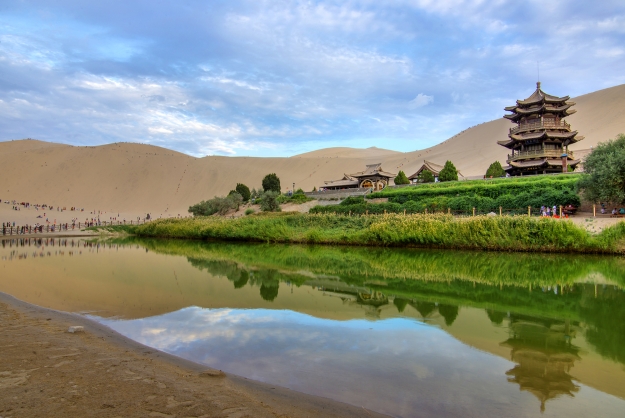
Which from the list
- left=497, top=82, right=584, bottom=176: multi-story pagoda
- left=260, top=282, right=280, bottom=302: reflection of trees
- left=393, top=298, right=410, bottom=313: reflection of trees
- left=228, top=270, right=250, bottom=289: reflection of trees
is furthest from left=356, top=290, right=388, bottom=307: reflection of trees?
left=497, top=82, right=584, bottom=176: multi-story pagoda

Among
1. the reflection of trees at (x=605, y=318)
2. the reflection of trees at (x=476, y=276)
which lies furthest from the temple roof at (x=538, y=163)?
the reflection of trees at (x=605, y=318)

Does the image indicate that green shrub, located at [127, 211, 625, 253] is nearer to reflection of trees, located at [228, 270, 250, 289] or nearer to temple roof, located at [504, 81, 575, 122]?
reflection of trees, located at [228, 270, 250, 289]

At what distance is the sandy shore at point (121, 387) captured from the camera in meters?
3.24

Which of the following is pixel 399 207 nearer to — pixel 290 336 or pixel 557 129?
pixel 557 129

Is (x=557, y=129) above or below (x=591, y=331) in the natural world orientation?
above

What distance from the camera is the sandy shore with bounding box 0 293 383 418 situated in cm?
324

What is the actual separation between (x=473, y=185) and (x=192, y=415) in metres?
27.4

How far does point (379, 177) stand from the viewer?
41844 mm

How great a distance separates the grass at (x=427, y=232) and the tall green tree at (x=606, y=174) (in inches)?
184

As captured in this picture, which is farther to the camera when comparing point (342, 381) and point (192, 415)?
point (342, 381)

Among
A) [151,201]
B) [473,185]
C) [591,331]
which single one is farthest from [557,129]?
[151,201]

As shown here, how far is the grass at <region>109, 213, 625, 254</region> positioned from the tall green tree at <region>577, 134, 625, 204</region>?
467 centimetres

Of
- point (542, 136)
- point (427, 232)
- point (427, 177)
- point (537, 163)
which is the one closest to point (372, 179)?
point (427, 177)

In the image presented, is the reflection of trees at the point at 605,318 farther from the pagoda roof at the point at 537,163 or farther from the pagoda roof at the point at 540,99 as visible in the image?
the pagoda roof at the point at 540,99
